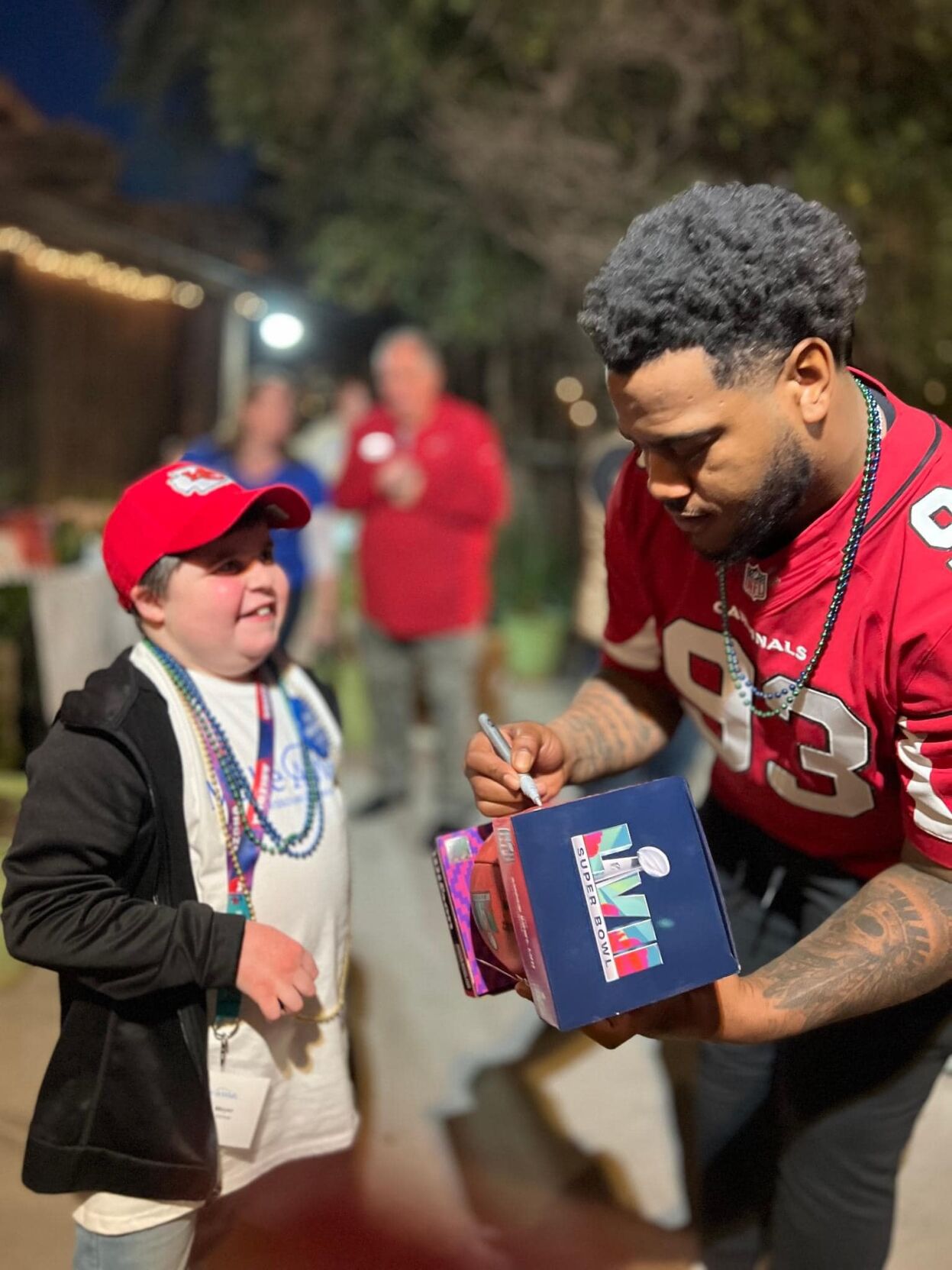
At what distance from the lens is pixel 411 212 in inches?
274

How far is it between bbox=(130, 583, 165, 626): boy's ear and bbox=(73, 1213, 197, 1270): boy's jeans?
81 centimetres

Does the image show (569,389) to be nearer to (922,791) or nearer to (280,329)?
(280,329)

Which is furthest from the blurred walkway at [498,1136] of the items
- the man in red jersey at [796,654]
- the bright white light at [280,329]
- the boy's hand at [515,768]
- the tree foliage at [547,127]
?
the bright white light at [280,329]

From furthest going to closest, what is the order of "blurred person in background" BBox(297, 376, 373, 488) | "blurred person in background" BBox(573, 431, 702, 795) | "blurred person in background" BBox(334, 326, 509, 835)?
"blurred person in background" BBox(297, 376, 373, 488)
"blurred person in background" BBox(334, 326, 509, 835)
"blurred person in background" BBox(573, 431, 702, 795)

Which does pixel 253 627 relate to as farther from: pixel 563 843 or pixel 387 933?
pixel 387 933

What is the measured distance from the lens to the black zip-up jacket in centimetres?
126

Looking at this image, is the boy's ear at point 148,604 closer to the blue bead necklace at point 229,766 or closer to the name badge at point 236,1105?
the blue bead necklace at point 229,766

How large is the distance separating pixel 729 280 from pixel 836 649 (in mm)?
447

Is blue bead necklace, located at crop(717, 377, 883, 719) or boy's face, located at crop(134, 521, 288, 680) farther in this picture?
boy's face, located at crop(134, 521, 288, 680)

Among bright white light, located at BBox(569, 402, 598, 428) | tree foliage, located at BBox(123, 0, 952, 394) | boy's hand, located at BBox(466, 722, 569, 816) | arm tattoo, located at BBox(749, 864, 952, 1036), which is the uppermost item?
tree foliage, located at BBox(123, 0, 952, 394)

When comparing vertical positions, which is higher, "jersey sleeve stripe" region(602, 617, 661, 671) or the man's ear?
the man's ear

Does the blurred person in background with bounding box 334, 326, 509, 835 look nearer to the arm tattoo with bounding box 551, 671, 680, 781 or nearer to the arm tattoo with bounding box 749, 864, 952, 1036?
the arm tattoo with bounding box 551, 671, 680, 781

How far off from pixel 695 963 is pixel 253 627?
30.0 inches

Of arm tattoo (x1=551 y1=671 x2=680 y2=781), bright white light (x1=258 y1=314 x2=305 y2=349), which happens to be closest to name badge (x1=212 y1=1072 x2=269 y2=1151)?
arm tattoo (x1=551 y1=671 x2=680 y2=781)
